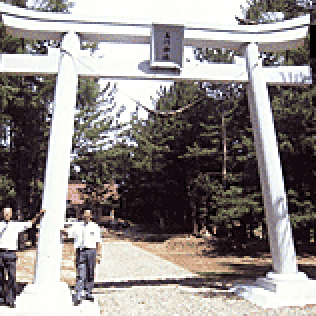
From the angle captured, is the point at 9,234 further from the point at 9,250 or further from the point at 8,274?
the point at 8,274

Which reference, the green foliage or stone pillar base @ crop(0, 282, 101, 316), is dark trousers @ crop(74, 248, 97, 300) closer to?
stone pillar base @ crop(0, 282, 101, 316)

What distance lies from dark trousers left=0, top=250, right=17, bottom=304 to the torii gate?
0.26 meters

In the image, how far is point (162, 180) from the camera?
25.4 m

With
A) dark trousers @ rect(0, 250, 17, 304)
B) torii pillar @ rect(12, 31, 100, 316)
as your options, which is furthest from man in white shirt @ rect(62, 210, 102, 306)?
dark trousers @ rect(0, 250, 17, 304)

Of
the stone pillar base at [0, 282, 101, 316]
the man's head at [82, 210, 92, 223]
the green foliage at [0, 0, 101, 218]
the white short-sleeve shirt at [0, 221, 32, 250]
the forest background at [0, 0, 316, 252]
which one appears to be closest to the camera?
the stone pillar base at [0, 282, 101, 316]

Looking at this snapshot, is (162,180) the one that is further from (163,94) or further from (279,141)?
(279,141)

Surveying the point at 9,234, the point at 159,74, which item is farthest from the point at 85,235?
the point at 159,74

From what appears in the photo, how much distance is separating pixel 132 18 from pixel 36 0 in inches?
474

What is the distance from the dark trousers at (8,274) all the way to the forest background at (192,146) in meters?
8.46

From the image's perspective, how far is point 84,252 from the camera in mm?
6168

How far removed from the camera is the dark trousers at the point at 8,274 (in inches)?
233

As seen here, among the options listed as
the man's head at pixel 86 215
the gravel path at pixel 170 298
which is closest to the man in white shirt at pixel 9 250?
the man's head at pixel 86 215

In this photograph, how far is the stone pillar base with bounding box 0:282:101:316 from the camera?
226 inches

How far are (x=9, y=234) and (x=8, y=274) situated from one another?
0.65 metres
